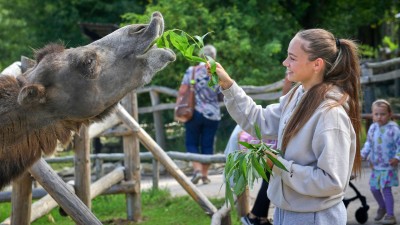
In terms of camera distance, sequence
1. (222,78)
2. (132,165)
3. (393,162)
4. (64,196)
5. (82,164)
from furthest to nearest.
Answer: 1. (132,165)
2. (393,162)
3. (82,164)
4. (64,196)
5. (222,78)

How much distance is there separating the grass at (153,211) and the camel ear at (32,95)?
340 centimetres

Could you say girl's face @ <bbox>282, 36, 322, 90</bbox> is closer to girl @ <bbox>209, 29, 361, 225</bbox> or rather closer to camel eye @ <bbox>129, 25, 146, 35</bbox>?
girl @ <bbox>209, 29, 361, 225</bbox>

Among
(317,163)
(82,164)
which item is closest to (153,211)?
(82,164)

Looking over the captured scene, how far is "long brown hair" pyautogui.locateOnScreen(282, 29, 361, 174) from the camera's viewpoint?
4227 millimetres

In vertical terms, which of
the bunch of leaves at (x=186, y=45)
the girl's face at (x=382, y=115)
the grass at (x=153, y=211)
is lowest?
the grass at (x=153, y=211)

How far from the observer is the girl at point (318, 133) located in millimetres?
4051

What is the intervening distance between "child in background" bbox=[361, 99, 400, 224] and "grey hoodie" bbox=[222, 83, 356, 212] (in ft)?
12.2

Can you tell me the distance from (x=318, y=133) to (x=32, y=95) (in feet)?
6.25

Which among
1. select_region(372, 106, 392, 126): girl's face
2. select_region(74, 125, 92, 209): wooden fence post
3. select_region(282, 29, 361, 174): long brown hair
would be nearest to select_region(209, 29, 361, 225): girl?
select_region(282, 29, 361, 174): long brown hair

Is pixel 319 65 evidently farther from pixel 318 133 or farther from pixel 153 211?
pixel 153 211

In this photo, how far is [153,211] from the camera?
9.09 m

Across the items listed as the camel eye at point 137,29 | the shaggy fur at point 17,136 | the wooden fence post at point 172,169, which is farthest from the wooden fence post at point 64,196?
the wooden fence post at point 172,169

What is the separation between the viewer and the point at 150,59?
4977 mm

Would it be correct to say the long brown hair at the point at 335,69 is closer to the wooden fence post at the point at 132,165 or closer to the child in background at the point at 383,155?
the child in background at the point at 383,155
